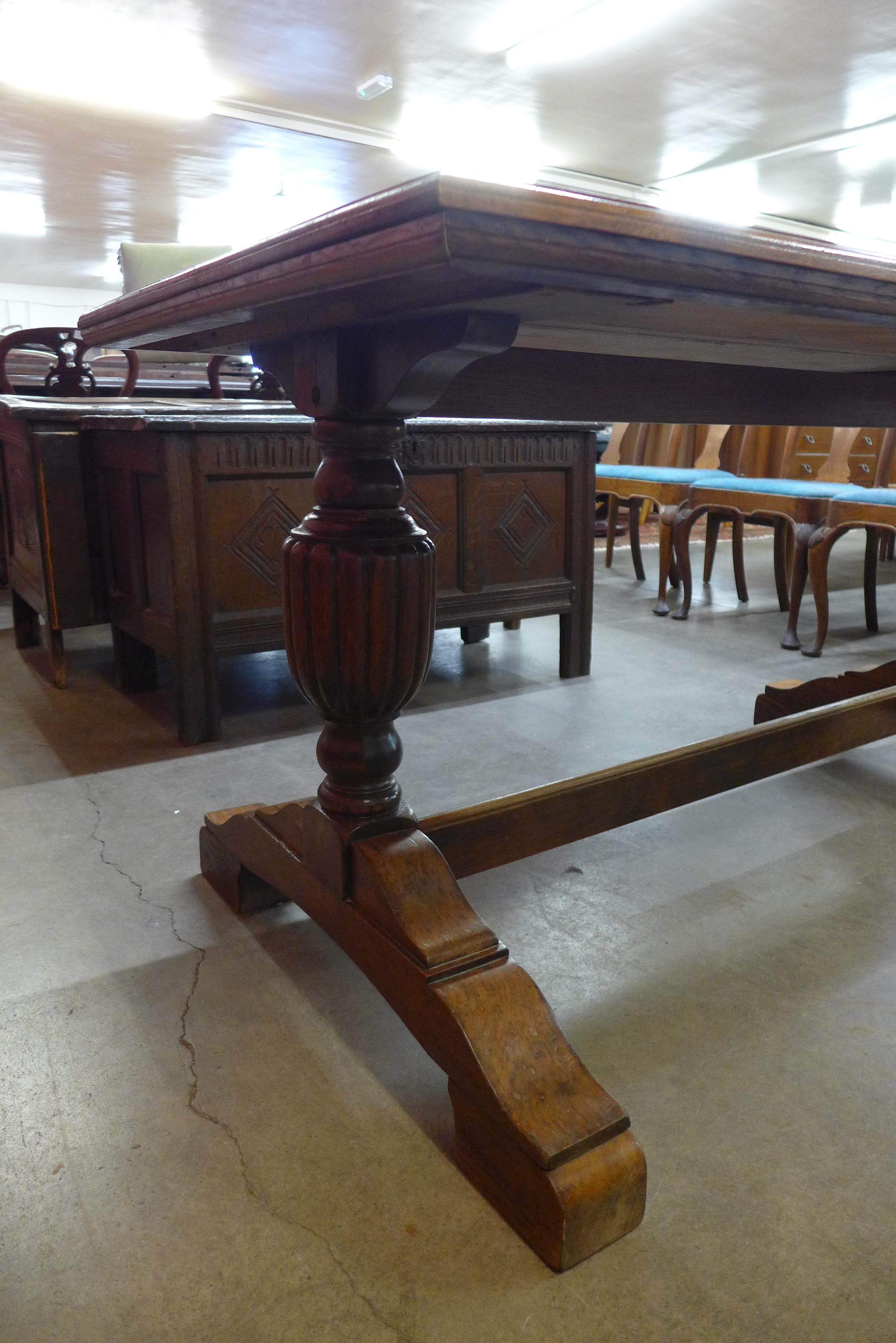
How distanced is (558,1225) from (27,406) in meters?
2.27

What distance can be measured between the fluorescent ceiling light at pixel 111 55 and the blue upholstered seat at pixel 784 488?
4.52 m

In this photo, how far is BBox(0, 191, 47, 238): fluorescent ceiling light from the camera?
1028cm

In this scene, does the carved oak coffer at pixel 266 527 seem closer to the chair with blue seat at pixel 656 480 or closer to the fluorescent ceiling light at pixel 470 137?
the chair with blue seat at pixel 656 480

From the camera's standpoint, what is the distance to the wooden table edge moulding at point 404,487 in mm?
673

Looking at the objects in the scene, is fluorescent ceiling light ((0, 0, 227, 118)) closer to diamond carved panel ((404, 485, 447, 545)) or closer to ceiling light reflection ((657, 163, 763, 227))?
ceiling light reflection ((657, 163, 763, 227))

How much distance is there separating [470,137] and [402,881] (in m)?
8.36

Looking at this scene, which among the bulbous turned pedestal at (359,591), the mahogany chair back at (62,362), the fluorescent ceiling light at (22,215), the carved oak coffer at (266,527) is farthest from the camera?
the fluorescent ceiling light at (22,215)

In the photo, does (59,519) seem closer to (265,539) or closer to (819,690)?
(265,539)

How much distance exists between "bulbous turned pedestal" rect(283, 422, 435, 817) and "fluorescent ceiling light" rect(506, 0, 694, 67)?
5933 millimetres

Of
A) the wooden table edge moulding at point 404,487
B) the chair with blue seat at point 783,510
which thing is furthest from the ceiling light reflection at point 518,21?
the wooden table edge moulding at point 404,487

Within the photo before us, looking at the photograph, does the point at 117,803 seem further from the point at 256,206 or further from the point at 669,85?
the point at 256,206

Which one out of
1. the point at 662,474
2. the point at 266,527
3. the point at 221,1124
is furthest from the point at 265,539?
the point at 662,474

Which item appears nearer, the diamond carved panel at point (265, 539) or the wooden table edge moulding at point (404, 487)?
the wooden table edge moulding at point (404, 487)

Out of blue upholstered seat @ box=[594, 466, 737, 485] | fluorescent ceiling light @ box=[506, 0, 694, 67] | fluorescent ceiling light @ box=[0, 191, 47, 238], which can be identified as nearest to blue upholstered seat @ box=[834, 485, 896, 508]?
blue upholstered seat @ box=[594, 466, 737, 485]
